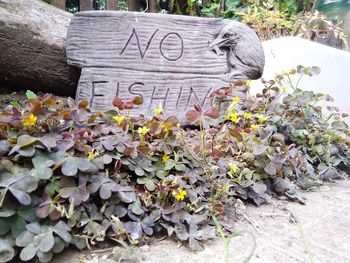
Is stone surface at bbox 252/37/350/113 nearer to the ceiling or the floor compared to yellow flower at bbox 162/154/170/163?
nearer to the ceiling

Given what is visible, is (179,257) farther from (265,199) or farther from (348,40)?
(348,40)

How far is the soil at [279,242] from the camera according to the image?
1.01 metres

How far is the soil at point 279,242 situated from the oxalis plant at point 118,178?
41mm

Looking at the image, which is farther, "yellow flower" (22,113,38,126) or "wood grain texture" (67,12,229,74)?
"wood grain texture" (67,12,229,74)

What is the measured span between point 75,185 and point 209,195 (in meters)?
0.52

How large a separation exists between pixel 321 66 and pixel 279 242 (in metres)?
1.83

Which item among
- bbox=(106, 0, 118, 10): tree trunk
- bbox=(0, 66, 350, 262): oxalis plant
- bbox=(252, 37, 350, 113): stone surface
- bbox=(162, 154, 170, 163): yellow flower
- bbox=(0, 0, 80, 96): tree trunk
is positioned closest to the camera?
bbox=(0, 66, 350, 262): oxalis plant

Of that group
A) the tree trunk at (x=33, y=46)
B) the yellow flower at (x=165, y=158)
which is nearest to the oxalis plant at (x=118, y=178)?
the yellow flower at (x=165, y=158)

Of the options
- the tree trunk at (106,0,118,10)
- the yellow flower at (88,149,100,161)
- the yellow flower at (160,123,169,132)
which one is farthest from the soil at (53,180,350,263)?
the tree trunk at (106,0,118,10)

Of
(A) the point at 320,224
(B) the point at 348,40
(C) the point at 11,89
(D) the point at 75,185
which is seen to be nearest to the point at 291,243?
(A) the point at 320,224

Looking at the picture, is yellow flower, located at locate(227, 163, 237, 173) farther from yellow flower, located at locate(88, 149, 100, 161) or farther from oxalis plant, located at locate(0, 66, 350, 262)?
yellow flower, located at locate(88, 149, 100, 161)

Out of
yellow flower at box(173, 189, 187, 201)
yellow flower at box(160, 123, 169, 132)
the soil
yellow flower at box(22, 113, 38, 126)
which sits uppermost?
yellow flower at box(22, 113, 38, 126)

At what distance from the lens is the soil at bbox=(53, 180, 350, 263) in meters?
1.01

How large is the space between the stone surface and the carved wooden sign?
46 centimetres
